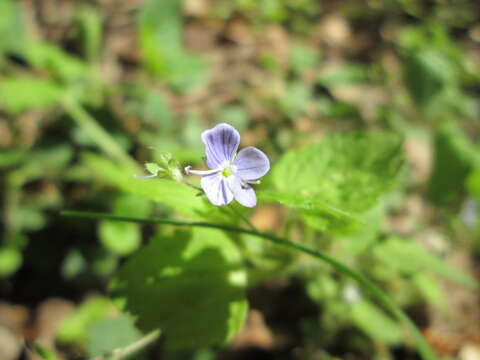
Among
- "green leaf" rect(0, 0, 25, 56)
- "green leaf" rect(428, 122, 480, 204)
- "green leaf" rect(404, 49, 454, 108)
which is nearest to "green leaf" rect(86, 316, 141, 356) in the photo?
"green leaf" rect(428, 122, 480, 204)

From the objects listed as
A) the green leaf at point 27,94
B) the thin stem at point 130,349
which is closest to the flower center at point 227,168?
the thin stem at point 130,349

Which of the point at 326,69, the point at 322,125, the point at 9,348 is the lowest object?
the point at 9,348

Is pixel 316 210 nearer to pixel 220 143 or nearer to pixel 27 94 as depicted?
pixel 220 143

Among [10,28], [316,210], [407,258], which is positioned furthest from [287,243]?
[10,28]

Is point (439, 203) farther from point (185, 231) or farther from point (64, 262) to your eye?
point (64, 262)

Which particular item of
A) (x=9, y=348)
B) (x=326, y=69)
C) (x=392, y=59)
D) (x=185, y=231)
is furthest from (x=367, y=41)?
(x=9, y=348)

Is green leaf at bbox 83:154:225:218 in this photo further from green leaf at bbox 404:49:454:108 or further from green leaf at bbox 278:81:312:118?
green leaf at bbox 404:49:454:108

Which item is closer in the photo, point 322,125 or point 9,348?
point 9,348
